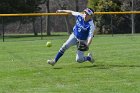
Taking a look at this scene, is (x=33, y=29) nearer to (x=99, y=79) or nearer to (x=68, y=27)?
(x=68, y=27)

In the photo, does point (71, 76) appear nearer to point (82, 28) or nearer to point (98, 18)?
point (82, 28)

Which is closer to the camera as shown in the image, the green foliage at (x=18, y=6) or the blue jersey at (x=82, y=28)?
the blue jersey at (x=82, y=28)

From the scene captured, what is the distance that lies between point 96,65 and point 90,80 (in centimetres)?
309

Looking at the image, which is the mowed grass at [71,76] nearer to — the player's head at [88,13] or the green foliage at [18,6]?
the player's head at [88,13]

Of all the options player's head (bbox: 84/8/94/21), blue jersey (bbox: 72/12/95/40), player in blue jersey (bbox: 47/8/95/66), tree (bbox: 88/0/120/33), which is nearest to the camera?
player's head (bbox: 84/8/94/21)

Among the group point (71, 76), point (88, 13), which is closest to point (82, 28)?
point (88, 13)

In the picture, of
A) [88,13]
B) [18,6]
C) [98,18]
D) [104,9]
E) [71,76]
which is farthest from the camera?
[104,9]

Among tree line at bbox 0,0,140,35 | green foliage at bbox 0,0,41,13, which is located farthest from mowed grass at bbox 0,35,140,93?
green foliage at bbox 0,0,41,13

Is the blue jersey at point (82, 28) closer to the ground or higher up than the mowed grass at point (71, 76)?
higher up

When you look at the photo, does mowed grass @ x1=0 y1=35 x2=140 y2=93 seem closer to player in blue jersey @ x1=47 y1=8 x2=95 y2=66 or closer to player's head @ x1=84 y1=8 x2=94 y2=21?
player in blue jersey @ x1=47 y1=8 x2=95 y2=66

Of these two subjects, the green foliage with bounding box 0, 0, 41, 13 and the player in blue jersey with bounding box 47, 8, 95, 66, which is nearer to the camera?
the player in blue jersey with bounding box 47, 8, 95, 66

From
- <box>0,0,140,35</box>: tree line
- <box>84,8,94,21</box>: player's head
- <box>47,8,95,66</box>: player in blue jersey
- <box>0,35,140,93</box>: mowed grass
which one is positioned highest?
<box>84,8,94,21</box>: player's head

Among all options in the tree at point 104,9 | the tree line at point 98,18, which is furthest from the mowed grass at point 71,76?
the tree at point 104,9

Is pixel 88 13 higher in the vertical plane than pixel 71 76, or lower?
higher
